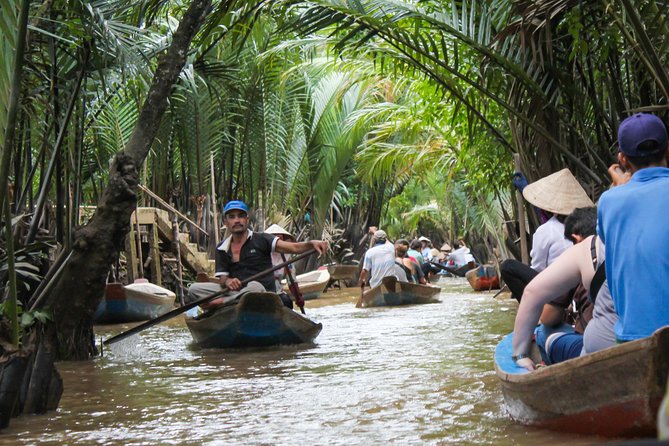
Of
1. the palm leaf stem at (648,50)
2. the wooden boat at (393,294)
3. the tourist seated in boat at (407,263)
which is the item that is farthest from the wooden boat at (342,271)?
the palm leaf stem at (648,50)

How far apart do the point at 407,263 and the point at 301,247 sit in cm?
1068

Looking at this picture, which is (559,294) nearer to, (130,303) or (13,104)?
(13,104)

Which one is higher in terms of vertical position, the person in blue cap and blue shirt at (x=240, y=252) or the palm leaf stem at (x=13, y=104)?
the palm leaf stem at (x=13, y=104)

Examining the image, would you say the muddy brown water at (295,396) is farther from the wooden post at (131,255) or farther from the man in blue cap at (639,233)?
the wooden post at (131,255)

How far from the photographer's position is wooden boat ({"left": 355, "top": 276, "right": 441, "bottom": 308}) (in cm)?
1744

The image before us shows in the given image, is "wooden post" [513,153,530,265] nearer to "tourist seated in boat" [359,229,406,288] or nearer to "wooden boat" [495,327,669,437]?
"wooden boat" [495,327,669,437]

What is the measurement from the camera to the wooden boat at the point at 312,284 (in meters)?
20.5

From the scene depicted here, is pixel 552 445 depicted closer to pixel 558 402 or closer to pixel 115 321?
pixel 558 402

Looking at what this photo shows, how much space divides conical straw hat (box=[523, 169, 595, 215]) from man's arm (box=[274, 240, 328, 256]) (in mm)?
3113

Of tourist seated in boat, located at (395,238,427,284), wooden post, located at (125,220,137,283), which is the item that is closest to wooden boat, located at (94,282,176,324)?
wooden post, located at (125,220,137,283)

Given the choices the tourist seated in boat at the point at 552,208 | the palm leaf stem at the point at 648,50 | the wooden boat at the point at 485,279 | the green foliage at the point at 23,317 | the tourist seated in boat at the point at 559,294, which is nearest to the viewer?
the tourist seated in boat at the point at 559,294

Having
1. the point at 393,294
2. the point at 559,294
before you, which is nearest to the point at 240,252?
the point at 559,294

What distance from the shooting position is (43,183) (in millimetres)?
8539

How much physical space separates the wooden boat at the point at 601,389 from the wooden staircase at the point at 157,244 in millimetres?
13549
